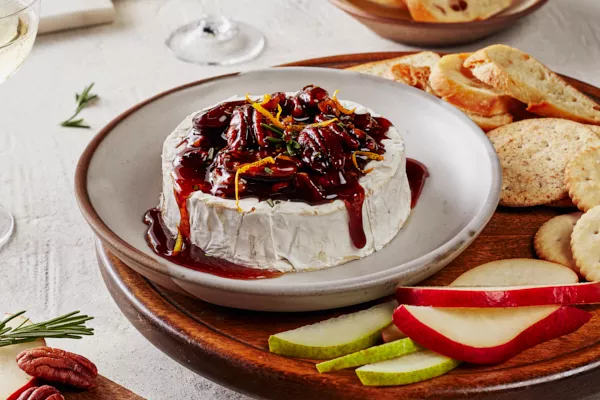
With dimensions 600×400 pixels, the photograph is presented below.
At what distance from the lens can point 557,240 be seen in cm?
252

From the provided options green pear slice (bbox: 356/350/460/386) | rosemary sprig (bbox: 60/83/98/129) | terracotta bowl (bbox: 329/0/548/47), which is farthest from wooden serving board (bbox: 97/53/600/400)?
terracotta bowl (bbox: 329/0/548/47)

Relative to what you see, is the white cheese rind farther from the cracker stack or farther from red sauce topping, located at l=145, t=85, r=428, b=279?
the cracker stack

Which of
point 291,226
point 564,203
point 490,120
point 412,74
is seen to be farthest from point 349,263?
point 412,74

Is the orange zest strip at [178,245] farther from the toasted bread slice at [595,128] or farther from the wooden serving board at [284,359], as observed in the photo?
the toasted bread slice at [595,128]

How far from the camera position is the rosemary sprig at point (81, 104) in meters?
3.72

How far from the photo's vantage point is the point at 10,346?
7.04 feet

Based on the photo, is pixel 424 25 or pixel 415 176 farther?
pixel 424 25

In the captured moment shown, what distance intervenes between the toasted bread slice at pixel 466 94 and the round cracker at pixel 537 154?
12 cm

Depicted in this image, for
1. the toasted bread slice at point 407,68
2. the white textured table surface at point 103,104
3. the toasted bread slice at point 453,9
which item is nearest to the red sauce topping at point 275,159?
the white textured table surface at point 103,104

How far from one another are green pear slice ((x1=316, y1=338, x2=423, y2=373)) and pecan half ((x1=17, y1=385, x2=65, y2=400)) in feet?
2.25

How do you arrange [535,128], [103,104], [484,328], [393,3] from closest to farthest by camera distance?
[484,328] < [535,128] < [103,104] < [393,3]

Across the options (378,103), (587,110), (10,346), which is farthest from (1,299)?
(587,110)

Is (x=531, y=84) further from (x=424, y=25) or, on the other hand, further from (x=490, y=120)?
(x=424, y=25)

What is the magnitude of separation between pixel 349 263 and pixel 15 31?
58.0 inches
